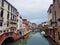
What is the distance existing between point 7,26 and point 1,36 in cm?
781

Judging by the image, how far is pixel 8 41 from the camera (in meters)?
36.7

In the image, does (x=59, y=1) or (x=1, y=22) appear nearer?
(x=1, y=22)

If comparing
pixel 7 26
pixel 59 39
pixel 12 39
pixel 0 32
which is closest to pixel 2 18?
pixel 0 32

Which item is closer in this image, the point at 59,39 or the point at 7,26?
the point at 59,39

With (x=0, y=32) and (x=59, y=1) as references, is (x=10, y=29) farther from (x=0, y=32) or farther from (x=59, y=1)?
(x=59, y=1)

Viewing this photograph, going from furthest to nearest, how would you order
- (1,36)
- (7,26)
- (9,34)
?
1. (7,26)
2. (9,34)
3. (1,36)

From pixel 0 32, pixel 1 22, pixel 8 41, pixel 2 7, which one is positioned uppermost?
pixel 2 7

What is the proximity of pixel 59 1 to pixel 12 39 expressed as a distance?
1433 centimetres

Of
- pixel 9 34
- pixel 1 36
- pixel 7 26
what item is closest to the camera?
pixel 1 36

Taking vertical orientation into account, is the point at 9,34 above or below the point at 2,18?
below

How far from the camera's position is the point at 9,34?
31422 millimetres

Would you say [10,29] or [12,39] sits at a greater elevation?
[10,29]

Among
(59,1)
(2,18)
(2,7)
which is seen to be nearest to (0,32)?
(2,18)

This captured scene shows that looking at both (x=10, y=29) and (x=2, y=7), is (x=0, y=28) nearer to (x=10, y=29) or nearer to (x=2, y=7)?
(x=2, y=7)
